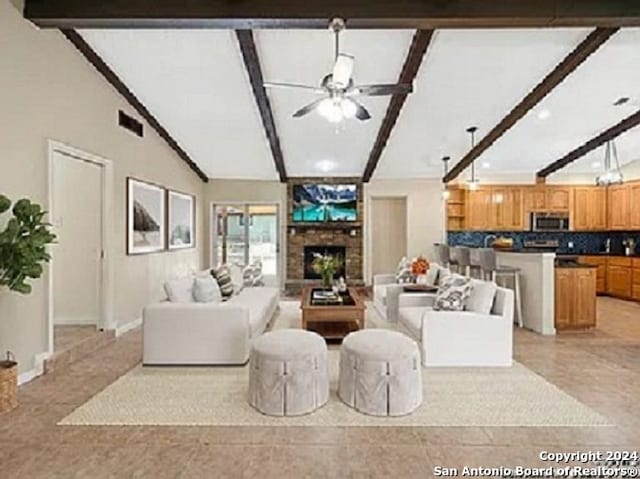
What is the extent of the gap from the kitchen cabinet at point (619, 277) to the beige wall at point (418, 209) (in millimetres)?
3445

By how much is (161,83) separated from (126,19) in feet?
7.08

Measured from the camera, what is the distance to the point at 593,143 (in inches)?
376

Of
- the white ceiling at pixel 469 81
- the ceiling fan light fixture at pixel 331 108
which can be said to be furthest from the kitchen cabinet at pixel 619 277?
the ceiling fan light fixture at pixel 331 108

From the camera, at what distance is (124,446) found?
3.26m

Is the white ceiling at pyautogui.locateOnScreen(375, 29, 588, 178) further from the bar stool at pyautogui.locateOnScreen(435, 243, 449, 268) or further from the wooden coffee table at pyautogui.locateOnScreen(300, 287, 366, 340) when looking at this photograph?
the wooden coffee table at pyautogui.locateOnScreen(300, 287, 366, 340)

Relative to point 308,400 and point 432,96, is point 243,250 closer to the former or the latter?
point 432,96

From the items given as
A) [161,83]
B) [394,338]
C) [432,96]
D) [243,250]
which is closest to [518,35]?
[432,96]

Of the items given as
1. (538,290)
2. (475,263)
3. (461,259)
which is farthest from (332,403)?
(461,259)

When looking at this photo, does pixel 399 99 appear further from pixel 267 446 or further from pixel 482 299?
pixel 267 446

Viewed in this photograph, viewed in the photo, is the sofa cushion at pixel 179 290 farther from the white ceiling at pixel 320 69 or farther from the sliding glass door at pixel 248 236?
the sliding glass door at pixel 248 236

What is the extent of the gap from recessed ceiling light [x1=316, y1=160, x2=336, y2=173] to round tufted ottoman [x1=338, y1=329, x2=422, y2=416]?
723 centimetres

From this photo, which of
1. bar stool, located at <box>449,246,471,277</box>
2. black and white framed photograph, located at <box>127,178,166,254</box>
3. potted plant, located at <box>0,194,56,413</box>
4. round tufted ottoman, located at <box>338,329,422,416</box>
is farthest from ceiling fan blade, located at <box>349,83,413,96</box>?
bar stool, located at <box>449,246,471,277</box>

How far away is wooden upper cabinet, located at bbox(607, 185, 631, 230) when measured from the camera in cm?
1088

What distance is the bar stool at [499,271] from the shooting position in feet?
24.6
